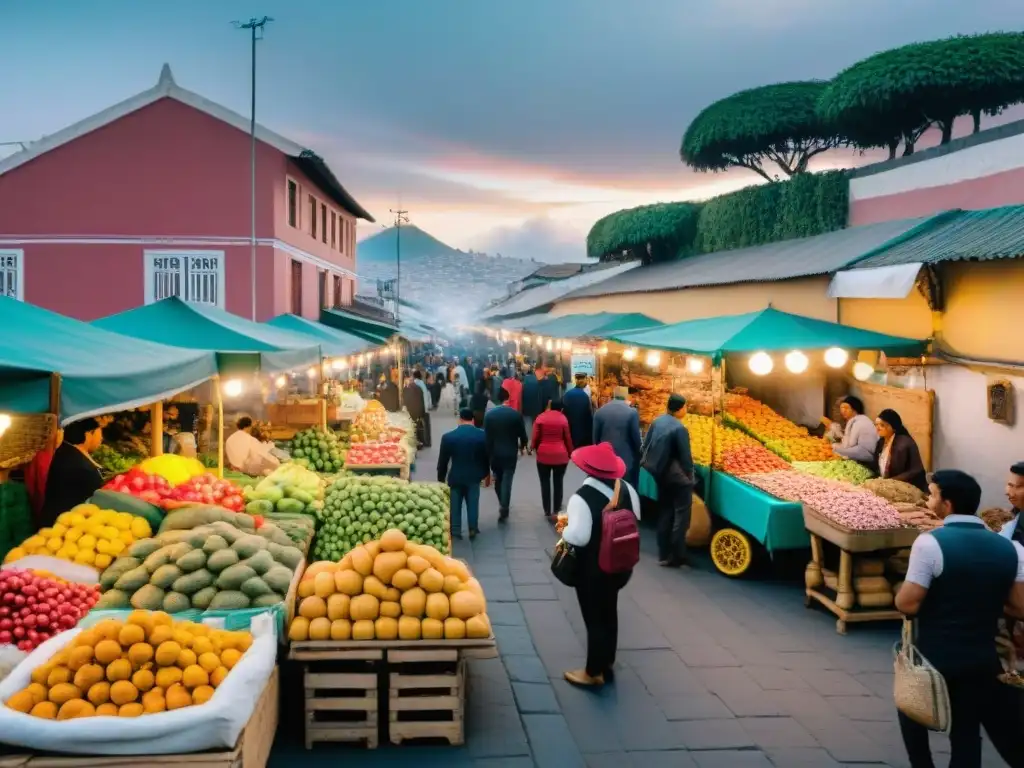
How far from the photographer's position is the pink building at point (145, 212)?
1956cm

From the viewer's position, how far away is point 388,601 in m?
5.03

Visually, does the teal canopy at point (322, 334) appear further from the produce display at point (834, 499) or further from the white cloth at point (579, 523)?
the white cloth at point (579, 523)

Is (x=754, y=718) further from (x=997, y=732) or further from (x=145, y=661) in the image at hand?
(x=145, y=661)

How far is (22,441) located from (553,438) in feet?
22.6

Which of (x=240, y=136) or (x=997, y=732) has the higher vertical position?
(x=240, y=136)

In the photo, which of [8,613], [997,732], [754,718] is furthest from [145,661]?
[997,732]

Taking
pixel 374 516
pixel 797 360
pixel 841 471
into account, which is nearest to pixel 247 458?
pixel 374 516

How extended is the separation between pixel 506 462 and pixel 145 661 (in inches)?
297

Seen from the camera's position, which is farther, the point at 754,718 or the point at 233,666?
the point at 754,718

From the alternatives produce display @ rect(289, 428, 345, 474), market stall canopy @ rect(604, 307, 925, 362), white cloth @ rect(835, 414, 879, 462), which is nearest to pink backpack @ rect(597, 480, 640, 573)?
market stall canopy @ rect(604, 307, 925, 362)

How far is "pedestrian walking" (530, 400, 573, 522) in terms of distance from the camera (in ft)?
37.0

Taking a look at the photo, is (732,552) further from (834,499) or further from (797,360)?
(797,360)

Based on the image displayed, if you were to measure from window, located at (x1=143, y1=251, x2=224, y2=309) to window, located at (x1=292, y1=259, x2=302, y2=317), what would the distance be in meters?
2.99

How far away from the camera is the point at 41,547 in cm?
548
